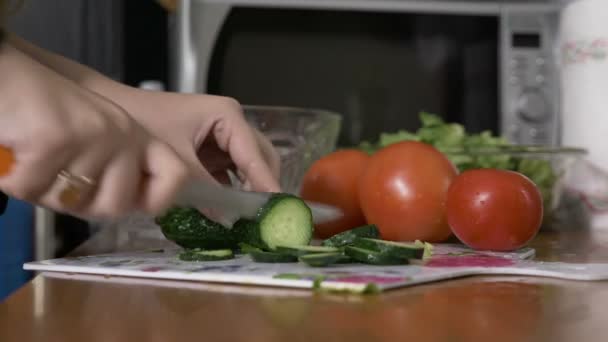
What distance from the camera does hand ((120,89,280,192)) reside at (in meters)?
1.04

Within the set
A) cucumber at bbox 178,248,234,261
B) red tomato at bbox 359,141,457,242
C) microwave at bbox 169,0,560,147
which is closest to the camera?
cucumber at bbox 178,248,234,261

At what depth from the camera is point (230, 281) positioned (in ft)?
2.48

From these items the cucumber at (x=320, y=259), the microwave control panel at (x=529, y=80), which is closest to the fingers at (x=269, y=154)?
the cucumber at (x=320, y=259)

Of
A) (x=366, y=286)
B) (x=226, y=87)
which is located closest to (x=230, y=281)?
(x=366, y=286)

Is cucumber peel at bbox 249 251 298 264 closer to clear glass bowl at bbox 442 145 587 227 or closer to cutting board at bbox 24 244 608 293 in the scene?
cutting board at bbox 24 244 608 293

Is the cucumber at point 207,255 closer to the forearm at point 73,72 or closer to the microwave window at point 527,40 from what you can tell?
the forearm at point 73,72

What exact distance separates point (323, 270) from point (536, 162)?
710mm

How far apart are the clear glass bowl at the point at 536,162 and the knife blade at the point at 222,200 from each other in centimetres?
50

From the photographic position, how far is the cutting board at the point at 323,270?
0.72m

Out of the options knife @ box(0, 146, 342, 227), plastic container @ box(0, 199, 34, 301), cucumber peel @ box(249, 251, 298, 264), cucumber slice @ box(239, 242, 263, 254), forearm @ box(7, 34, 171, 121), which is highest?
forearm @ box(7, 34, 171, 121)

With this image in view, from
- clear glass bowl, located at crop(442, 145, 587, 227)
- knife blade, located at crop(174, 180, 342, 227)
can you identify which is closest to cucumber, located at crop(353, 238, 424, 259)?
knife blade, located at crop(174, 180, 342, 227)

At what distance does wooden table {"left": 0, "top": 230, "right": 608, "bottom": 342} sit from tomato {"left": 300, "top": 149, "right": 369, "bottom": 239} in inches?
20.4

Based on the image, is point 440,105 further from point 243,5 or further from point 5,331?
point 5,331

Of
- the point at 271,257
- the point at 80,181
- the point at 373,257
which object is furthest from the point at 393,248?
the point at 80,181
